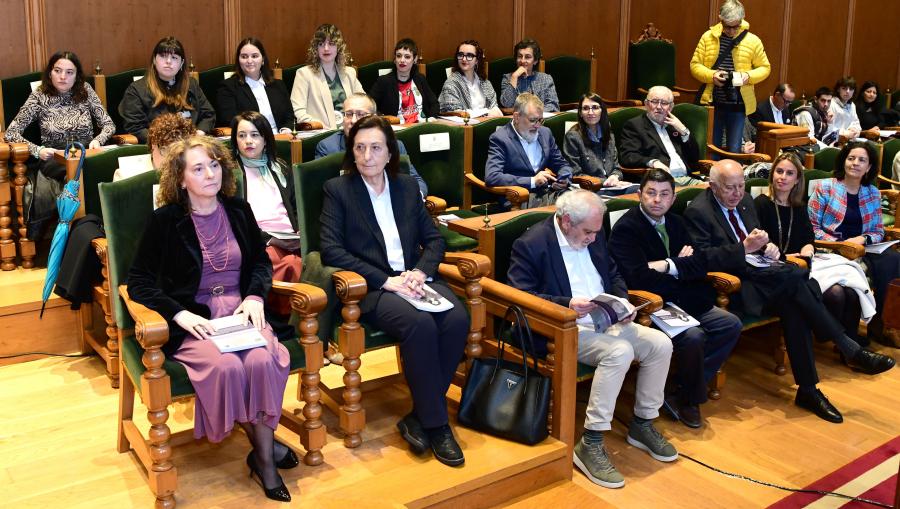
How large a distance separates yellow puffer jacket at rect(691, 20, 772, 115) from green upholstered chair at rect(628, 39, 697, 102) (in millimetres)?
1305

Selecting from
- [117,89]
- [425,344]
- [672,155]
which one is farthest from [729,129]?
[425,344]

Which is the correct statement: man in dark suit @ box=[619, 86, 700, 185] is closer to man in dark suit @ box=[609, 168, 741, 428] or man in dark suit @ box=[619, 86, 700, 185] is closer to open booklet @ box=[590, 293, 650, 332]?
man in dark suit @ box=[609, 168, 741, 428]

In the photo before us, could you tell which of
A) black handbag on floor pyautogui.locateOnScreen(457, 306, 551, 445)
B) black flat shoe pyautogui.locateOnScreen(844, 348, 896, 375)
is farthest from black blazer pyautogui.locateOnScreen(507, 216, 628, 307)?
black flat shoe pyautogui.locateOnScreen(844, 348, 896, 375)

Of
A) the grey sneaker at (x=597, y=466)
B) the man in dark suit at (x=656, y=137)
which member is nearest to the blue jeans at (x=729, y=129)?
the man in dark suit at (x=656, y=137)

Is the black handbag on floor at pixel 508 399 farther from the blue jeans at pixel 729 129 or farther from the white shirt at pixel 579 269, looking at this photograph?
the blue jeans at pixel 729 129

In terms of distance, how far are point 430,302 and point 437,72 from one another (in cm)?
377

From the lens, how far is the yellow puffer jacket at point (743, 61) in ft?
19.6

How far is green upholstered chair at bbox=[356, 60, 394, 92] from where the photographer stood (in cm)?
600

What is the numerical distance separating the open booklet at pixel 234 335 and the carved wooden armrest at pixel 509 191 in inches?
75.8

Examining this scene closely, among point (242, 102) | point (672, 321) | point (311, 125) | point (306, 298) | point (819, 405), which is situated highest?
point (242, 102)

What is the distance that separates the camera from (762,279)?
3.74 meters

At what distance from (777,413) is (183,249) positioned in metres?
2.30

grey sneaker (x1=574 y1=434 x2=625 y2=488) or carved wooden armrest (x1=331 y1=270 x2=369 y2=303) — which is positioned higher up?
carved wooden armrest (x1=331 y1=270 x2=369 y2=303)

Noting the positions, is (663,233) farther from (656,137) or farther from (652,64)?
(652,64)
